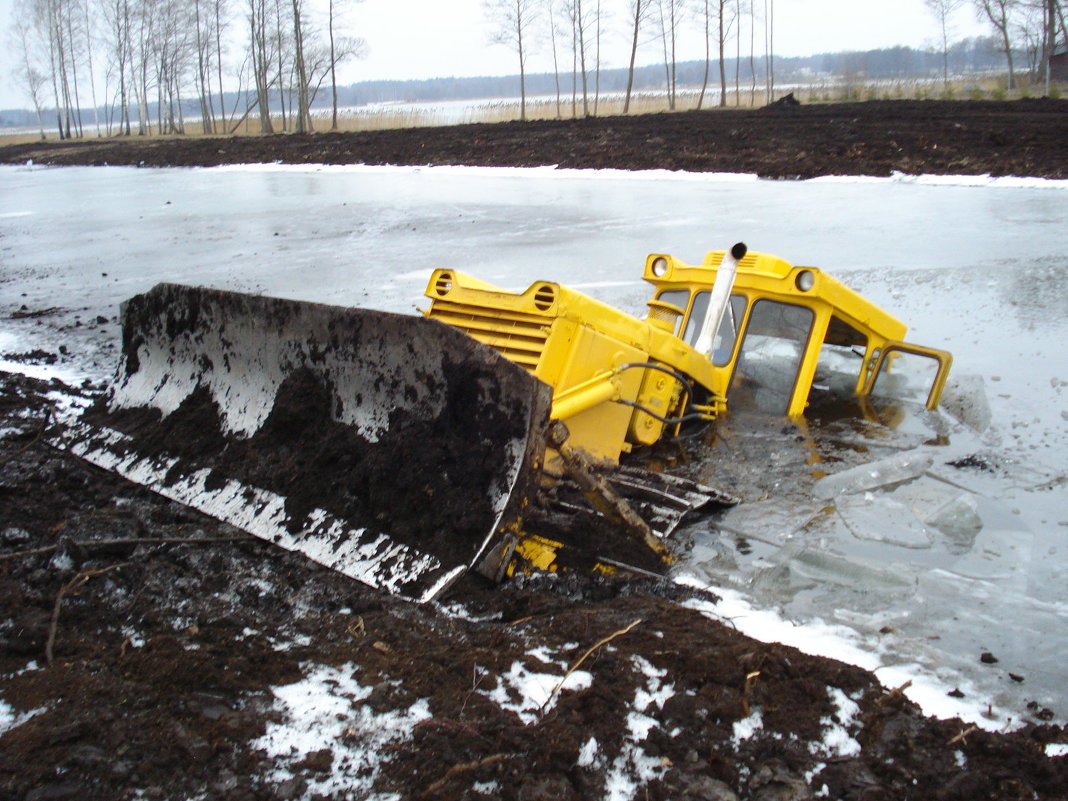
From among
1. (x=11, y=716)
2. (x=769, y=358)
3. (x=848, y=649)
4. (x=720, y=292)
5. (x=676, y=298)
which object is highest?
(x=720, y=292)

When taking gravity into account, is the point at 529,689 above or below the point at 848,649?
above

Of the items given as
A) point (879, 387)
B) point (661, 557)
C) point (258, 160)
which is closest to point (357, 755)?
point (661, 557)

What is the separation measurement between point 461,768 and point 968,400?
6.05 meters

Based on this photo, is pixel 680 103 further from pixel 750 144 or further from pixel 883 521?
pixel 883 521

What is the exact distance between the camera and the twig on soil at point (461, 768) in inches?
107

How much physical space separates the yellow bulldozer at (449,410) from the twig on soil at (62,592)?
2.33 feet

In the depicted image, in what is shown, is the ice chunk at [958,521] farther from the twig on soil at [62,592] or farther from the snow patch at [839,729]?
the twig on soil at [62,592]

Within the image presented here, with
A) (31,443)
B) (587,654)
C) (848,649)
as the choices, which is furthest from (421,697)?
(31,443)

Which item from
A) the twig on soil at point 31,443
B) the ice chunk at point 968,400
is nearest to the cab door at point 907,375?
the ice chunk at point 968,400

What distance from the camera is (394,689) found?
3232 mm

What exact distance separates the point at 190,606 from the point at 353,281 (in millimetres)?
8289

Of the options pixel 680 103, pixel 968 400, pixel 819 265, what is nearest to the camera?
pixel 968 400

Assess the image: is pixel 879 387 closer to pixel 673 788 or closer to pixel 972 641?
pixel 972 641

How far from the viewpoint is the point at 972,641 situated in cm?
418
